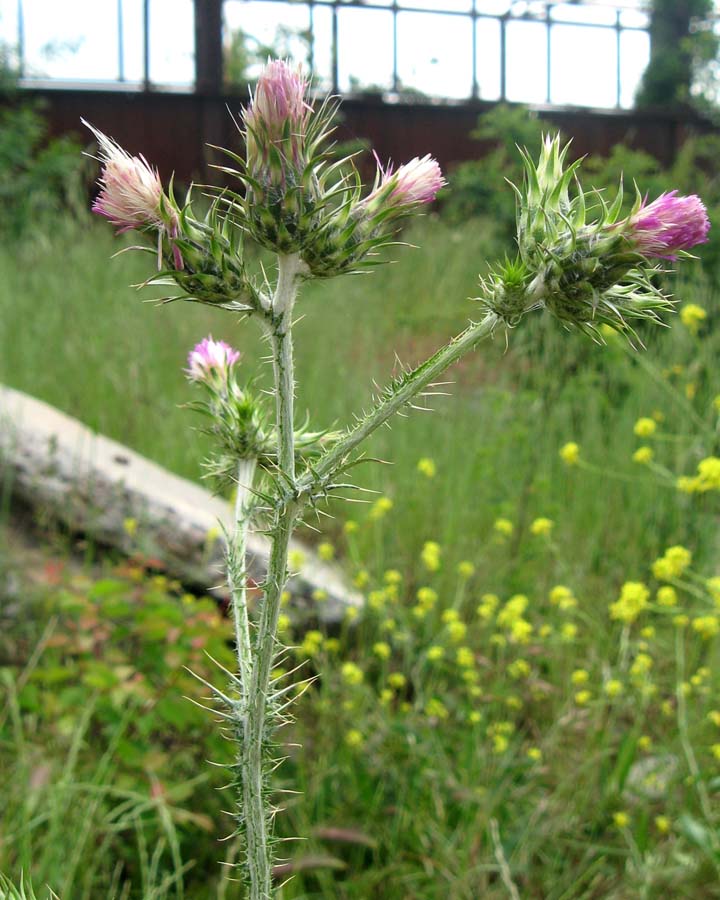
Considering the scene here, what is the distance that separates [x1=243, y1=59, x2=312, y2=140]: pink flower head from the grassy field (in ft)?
0.61

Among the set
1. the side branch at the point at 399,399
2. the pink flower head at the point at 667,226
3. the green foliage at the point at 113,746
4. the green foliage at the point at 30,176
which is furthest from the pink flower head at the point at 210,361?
the green foliage at the point at 30,176

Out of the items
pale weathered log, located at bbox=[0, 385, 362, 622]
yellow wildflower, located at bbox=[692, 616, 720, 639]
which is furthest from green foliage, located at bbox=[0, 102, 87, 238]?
yellow wildflower, located at bbox=[692, 616, 720, 639]

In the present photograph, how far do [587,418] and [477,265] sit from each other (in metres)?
4.34

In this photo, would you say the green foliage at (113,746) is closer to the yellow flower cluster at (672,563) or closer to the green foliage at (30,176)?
the yellow flower cluster at (672,563)

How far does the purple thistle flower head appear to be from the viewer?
1095 mm

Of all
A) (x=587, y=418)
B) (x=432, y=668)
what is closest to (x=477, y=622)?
(x=432, y=668)

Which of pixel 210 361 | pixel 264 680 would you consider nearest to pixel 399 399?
pixel 264 680

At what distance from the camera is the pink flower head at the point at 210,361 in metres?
1.37

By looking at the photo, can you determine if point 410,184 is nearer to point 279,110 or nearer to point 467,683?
point 279,110

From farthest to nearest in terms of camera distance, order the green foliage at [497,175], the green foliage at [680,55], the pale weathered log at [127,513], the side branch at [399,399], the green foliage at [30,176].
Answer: the green foliage at [680,55], the green foliage at [30,176], the green foliage at [497,175], the pale weathered log at [127,513], the side branch at [399,399]

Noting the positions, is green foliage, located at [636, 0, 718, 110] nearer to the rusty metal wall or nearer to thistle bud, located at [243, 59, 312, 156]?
the rusty metal wall

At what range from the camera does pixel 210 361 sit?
4.57 feet

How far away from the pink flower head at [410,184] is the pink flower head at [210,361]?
38 cm

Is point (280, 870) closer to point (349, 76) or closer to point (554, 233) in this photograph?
point (554, 233)
